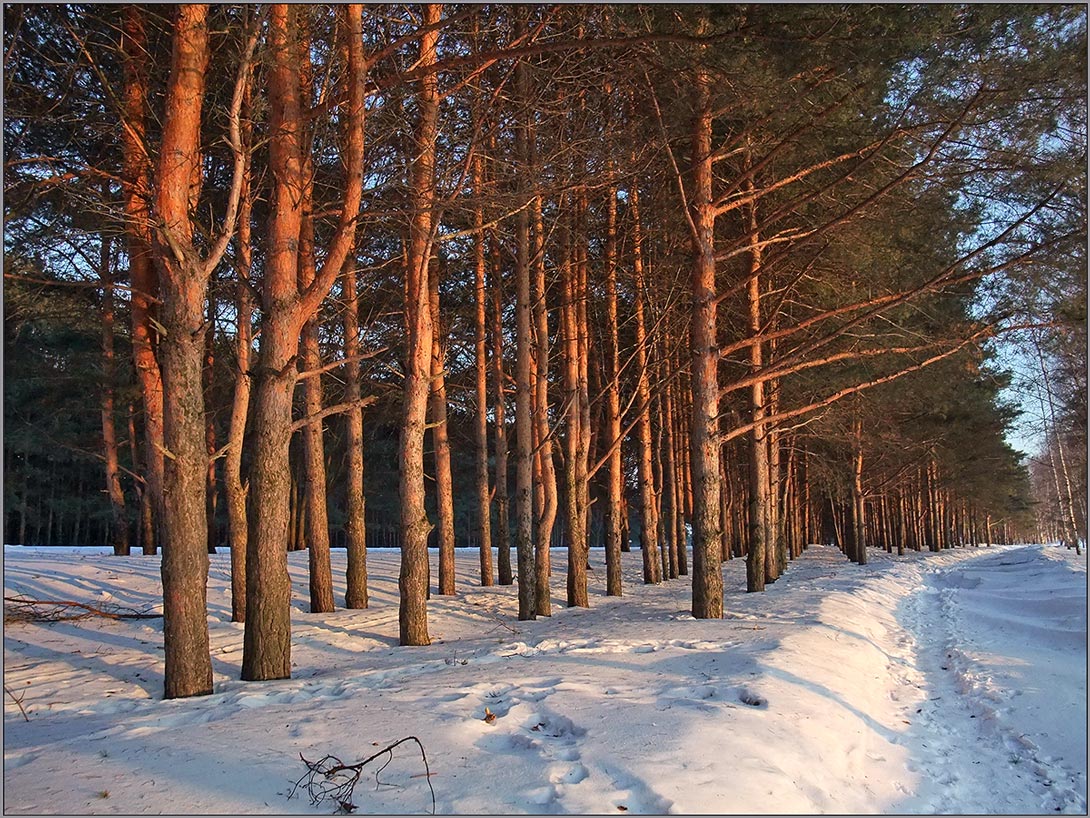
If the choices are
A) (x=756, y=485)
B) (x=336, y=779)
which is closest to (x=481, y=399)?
(x=756, y=485)

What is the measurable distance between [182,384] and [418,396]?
10.1 ft

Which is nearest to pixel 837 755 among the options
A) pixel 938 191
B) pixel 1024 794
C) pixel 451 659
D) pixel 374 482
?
pixel 1024 794

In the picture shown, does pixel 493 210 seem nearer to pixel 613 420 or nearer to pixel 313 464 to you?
pixel 313 464

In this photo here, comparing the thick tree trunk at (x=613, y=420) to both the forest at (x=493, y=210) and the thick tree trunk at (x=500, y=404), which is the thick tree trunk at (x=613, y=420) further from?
the thick tree trunk at (x=500, y=404)

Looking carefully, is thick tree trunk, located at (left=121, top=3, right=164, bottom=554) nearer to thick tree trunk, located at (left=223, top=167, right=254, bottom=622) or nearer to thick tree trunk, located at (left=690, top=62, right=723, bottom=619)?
thick tree trunk, located at (left=223, top=167, right=254, bottom=622)

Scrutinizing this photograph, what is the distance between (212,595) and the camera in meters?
14.1

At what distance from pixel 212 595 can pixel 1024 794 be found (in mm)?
13123

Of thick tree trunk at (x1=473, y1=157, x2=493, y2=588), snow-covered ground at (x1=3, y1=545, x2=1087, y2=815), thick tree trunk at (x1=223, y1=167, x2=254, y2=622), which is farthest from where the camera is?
thick tree trunk at (x1=473, y1=157, x2=493, y2=588)

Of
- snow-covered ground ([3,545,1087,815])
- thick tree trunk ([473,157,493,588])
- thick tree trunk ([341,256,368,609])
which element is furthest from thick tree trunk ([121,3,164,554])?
thick tree trunk ([473,157,493,588])

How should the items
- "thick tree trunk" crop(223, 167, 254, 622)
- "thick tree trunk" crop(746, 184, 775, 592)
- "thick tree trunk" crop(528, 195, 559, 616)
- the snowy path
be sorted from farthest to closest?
"thick tree trunk" crop(746, 184, 775, 592)
"thick tree trunk" crop(528, 195, 559, 616)
"thick tree trunk" crop(223, 167, 254, 622)
the snowy path

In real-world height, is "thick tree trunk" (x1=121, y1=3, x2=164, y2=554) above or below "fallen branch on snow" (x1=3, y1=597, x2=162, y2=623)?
above

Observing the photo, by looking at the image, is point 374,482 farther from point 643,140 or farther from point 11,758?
point 11,758

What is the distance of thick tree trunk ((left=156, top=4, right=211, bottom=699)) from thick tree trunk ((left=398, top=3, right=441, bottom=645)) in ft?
9.16

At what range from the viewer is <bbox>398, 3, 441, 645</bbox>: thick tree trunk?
358 inches
